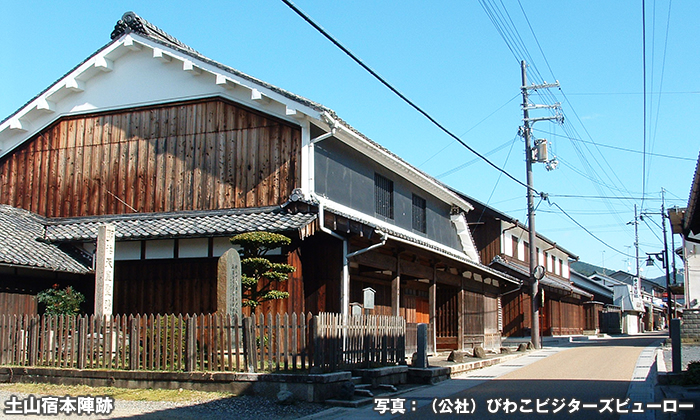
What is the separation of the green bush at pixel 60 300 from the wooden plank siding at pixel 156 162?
292 cm

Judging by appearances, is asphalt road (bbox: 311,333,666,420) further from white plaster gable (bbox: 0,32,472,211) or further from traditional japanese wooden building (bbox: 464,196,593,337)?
traditional japanese wooden building (bbox: 464,196,593,337)

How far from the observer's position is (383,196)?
69.8 ft

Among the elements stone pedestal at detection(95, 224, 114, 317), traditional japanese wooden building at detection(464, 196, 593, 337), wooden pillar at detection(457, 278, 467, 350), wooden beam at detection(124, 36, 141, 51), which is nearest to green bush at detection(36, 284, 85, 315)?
stone pedestal at detection(95, 224, 114, 317)

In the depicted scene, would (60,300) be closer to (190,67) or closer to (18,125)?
(18,125)

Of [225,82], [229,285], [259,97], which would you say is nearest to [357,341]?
→ [229,285]

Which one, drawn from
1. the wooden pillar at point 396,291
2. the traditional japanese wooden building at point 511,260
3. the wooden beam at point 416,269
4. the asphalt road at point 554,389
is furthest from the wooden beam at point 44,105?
the traditional japanese wooden building at point 511,260

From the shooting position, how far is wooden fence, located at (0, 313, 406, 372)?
472 inches

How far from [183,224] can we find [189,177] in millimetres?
1686

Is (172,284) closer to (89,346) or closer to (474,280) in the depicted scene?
(89,346)

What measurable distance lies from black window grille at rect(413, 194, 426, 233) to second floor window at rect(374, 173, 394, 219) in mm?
2311

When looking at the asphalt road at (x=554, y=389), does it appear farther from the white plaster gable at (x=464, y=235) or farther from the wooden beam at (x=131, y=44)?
the wooden beam at (x=131, y=44)

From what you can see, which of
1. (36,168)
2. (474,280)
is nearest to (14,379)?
(36,168)

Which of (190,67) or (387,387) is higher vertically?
(190,67)

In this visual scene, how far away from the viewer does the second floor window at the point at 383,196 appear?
68.1 ft
